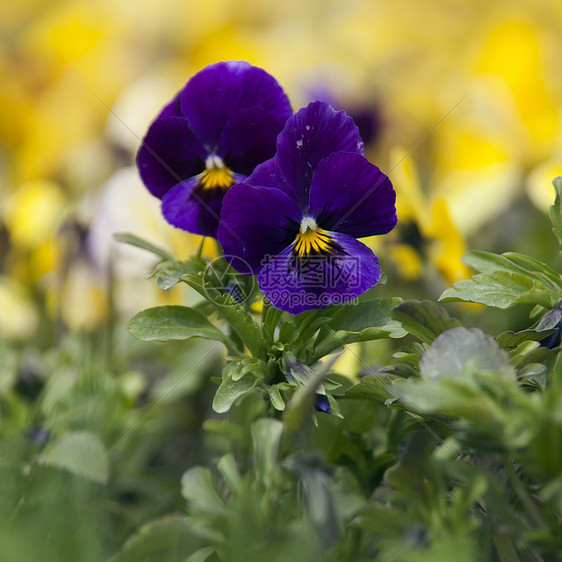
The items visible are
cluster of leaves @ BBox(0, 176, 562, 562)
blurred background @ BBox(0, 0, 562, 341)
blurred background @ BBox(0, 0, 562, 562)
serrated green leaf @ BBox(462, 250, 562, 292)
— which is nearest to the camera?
cluster of leaves @ BBox(0, 176, 562, 562)

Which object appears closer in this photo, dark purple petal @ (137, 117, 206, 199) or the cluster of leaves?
the cluster of leaves

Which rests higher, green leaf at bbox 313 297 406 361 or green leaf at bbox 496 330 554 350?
green leaf at bbox 496 330 554 350

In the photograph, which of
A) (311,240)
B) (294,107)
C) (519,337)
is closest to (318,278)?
(311,240)

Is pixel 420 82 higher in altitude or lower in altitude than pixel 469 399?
lower

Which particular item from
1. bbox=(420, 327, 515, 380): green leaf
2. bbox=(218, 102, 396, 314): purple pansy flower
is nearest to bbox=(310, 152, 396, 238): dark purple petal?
bbox=(218, 102, 396, 314): purple pansy flower

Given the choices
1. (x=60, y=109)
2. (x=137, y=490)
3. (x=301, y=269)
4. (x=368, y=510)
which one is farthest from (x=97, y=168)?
(x=368, y=510)

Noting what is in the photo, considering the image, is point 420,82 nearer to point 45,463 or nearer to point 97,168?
point 97,168

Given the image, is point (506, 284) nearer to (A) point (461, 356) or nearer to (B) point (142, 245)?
(A) point (461, 356)

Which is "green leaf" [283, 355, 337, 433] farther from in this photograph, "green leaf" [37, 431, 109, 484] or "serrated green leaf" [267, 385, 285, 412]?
"green leaf" [37, 431, 109, 484]
